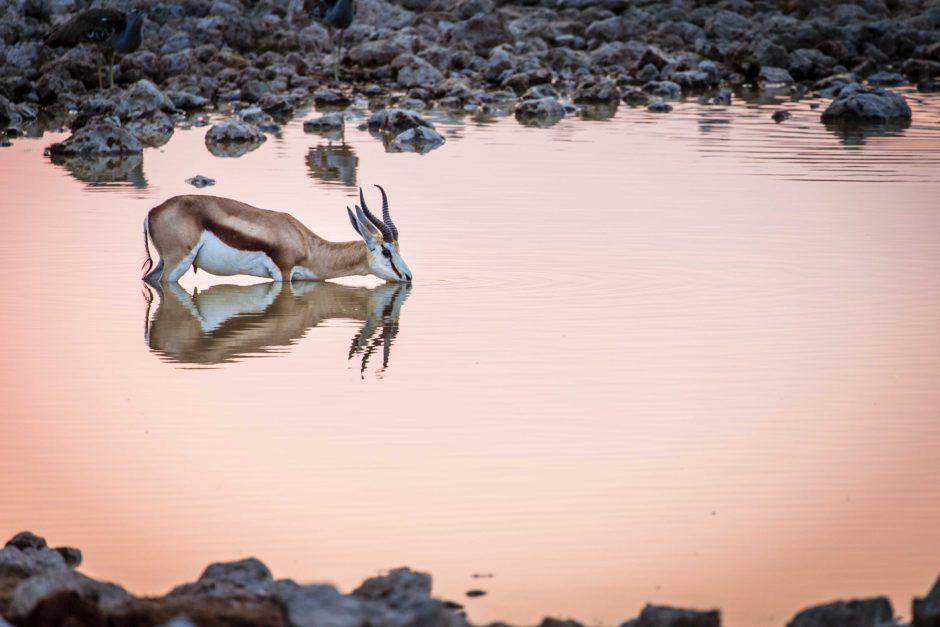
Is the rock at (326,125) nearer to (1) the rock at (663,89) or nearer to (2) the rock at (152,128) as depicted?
(2) the rock at (152,128)

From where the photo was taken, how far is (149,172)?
16.3m

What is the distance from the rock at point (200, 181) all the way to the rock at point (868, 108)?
31.5 feet

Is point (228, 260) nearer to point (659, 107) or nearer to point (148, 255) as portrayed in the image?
point (148, 255)

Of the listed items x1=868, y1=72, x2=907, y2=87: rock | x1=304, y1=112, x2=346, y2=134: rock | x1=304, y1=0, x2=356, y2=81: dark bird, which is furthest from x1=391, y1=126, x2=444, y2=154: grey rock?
x1=868, y1=72, x2=907, y2=87: rock

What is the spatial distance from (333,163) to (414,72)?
1178cm

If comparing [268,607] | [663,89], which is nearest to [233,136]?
[663,89]

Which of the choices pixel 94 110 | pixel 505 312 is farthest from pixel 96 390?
pixel 94 110

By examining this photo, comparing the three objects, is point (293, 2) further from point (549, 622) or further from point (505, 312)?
point (549, 622)

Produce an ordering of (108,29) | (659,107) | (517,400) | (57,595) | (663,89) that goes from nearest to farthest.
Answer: (57,595)
(517,400)
(659,107)
(108,29)
(663,89)

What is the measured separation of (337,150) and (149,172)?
2516mm

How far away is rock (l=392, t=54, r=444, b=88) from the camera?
1102 inches

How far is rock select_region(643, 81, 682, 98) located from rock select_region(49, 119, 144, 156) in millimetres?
11287

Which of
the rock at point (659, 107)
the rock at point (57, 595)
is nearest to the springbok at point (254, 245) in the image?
the rock at point (57, 595)

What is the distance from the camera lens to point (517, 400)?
777cm
